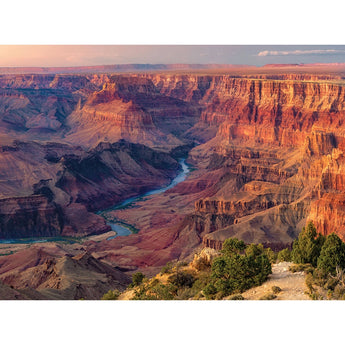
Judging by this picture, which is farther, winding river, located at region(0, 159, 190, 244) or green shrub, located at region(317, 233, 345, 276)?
winding river, located at region(0, 159, 190, 244)

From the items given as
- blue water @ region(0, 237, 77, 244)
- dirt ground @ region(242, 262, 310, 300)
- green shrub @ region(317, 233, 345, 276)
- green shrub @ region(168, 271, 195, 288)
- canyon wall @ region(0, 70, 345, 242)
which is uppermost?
green shrub @ region(317, 233, 345, 276)

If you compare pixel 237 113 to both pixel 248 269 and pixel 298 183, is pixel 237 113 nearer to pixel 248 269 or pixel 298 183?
pixel 298 183

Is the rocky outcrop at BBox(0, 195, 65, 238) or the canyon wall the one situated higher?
the canyon wall

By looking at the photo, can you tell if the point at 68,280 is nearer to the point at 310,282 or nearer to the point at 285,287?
the point at 285,287

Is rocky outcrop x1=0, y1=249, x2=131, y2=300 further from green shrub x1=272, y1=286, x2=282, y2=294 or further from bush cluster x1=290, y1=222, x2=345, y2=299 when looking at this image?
green shrub x1=272, y1=286, x2=282, y2=294

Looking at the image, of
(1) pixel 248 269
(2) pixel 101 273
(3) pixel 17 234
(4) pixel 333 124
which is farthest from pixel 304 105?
(1) pixel 248 269

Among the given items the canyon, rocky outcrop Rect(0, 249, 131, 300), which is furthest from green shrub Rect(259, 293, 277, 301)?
the canyon

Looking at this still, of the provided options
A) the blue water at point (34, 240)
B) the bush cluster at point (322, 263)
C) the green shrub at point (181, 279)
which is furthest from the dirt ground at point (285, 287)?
the blue water at point (34, 240)

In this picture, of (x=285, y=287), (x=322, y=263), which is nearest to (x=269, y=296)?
(x=285, y=287)

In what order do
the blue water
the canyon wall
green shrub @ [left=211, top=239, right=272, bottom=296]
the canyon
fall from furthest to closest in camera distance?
the blue water, the canyon wall, the canyon, green shrub @ [left=211, top=239, right=272, bottom=296]
